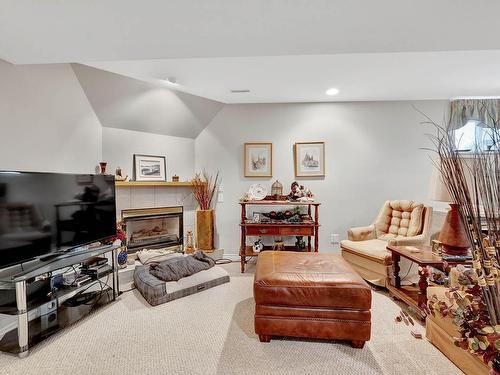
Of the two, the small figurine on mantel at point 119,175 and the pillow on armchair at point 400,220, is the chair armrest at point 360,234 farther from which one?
the small figurine on mantel at point 119,175

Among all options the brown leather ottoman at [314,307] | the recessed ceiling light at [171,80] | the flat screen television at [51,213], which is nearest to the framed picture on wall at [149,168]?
the flat screen television at [51,213]

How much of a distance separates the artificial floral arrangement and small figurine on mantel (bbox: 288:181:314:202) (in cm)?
271

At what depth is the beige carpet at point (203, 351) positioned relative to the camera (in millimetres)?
1630

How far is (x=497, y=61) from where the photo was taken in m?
2.54

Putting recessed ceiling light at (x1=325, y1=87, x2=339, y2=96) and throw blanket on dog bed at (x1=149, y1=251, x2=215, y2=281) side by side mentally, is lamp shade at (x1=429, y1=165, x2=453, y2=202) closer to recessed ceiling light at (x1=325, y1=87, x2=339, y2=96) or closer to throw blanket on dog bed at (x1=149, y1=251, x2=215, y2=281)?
recessed ceiling light at (x1=325, y1=87, x2=339, y2=96)

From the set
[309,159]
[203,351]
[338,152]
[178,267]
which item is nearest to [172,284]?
[178,267]

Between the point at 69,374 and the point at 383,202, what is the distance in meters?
3.97

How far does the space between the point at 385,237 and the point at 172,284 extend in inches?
104

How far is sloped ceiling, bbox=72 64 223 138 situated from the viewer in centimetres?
298

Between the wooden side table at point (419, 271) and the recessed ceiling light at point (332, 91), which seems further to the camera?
the recessed ceiling light at point (332, 91)

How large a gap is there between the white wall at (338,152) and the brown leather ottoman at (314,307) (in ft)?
7.05

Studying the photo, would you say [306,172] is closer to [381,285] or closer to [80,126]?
[381,285]

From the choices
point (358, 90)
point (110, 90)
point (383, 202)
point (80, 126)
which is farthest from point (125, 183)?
point (383, 202)

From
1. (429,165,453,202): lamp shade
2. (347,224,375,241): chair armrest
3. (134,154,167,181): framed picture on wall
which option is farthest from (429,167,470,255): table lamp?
(134,154,167,181): framed picture on wall
